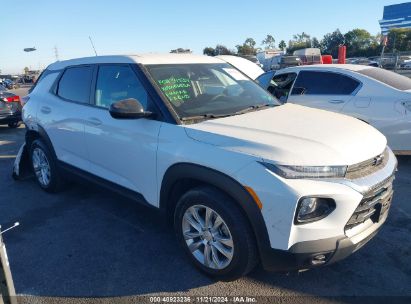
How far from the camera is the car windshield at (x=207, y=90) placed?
3.41 metres

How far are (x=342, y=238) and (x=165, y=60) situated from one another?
7.83ft

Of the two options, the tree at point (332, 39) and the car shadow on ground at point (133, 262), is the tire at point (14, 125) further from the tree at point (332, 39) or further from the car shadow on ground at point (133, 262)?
the tree at point (332, 39)

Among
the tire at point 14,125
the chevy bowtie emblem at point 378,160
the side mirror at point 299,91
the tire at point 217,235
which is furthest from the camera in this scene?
the tire at point 14,125

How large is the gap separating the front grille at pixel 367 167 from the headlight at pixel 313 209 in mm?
248

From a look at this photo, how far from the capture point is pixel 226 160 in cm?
271

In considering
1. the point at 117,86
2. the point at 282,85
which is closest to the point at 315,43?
the point at 282,85

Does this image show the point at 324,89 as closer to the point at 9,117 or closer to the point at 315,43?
the point at 9,117

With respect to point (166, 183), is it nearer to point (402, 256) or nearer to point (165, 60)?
point (165, 60)

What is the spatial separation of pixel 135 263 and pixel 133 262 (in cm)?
3

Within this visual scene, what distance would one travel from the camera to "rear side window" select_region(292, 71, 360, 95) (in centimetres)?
611

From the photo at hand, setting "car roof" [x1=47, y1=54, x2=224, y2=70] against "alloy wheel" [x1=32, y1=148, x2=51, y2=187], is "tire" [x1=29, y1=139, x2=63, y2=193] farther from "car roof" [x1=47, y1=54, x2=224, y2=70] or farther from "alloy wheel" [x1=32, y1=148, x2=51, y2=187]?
"car roof" [x1=47, y1=54, x2=224, y2=70]

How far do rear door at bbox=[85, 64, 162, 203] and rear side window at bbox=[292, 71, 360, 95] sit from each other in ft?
12.6

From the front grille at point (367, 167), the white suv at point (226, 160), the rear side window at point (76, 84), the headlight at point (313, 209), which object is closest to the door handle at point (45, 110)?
the rear side window at point (76, 84)

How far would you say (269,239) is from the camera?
102 inches
